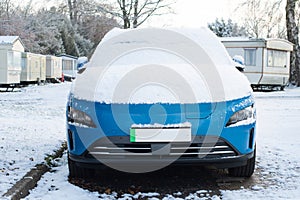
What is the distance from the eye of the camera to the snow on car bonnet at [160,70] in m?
3.69

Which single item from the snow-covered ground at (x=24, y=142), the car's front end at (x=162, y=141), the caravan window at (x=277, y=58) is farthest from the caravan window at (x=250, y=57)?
the car's front end at (x=162, y=141)

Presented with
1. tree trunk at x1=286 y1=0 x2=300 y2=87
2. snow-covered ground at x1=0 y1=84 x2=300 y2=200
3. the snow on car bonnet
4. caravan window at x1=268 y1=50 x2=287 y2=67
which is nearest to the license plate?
the snow on car bonnet

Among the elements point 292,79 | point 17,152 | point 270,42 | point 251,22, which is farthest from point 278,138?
point 251,22

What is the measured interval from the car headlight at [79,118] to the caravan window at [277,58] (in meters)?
→ 21.1

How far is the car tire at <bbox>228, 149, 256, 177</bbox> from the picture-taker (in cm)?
408

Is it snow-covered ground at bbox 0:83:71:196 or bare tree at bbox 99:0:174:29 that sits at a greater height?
bare tree at bbox 99:0:174:29

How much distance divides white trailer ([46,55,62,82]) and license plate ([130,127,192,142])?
31268mm

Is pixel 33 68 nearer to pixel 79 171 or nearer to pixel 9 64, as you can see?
pixel 9 64

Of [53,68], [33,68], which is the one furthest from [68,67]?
[33,68]

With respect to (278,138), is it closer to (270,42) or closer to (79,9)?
(270,42)

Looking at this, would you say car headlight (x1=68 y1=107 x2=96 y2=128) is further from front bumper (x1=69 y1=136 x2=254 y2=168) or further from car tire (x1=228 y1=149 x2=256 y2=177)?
car tire (x1=228 y1=149 x2=256 y2=177)

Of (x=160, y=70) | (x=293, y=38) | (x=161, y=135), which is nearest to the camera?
(x=161, y=135)

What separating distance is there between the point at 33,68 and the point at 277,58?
1633cm

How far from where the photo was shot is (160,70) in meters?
4.08
